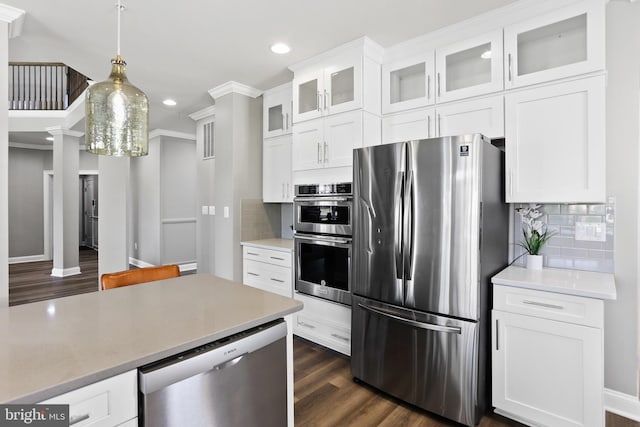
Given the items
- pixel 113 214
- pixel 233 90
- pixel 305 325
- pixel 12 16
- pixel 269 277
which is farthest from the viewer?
pixel 113 214

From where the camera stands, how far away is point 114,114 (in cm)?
155

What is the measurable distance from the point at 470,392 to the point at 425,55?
2393 mm

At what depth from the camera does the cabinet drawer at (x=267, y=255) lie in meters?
3.30

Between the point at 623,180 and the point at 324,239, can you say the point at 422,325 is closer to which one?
the point at 324,239

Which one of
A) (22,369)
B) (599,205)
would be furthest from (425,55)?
(22,369)

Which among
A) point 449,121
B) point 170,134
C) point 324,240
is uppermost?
point 170,134

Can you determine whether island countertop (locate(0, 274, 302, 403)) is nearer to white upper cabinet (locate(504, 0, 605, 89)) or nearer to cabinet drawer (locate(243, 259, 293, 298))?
cabinet drawer (locate(243, 259, 293, 298))

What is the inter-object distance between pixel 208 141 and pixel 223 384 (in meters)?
4.33

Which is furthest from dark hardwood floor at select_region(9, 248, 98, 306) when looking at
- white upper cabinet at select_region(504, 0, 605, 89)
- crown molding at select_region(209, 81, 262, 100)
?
white upper cabinet at select_region(504, 0, 605, 89)

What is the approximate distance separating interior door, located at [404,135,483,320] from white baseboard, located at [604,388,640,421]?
1.12 metres

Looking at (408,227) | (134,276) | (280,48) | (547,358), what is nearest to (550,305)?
(547,358)

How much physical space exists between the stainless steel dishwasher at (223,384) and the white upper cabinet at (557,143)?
71.6 inches

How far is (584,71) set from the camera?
1.95 metres

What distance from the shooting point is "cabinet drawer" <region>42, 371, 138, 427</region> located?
89cm
